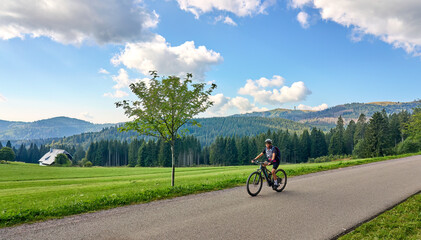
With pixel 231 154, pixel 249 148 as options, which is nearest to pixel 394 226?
pixel 249 148

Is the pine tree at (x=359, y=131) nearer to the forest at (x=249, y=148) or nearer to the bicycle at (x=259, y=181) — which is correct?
the forest at (x=249, y=148)

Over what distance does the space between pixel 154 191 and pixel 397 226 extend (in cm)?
878

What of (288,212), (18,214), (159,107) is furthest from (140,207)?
(159,107)

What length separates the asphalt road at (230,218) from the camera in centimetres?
604

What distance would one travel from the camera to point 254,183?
10.3 metres

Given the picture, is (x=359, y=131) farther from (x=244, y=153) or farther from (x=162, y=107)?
(x=162, y=107)

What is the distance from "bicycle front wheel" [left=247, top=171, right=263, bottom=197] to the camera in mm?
10156

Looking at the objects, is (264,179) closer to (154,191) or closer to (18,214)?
(154,191)

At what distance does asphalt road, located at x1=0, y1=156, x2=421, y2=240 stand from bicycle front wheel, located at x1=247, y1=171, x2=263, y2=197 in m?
0.28

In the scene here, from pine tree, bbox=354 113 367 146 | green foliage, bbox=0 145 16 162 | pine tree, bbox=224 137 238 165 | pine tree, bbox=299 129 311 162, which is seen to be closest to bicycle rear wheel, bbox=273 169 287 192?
pine tree, bbox=224 137 238 165

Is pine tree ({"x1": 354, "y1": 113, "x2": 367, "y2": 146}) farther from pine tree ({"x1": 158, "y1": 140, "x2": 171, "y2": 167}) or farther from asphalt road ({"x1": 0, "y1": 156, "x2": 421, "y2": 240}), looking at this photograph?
asphalt road ({"x1": 0, "y1": 156, "x2": 421, "y2": 240})

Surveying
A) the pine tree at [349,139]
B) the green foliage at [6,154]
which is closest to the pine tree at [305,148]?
the pine tree at [349,139]

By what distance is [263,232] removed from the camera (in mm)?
6121

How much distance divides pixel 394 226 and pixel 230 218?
448 cm
